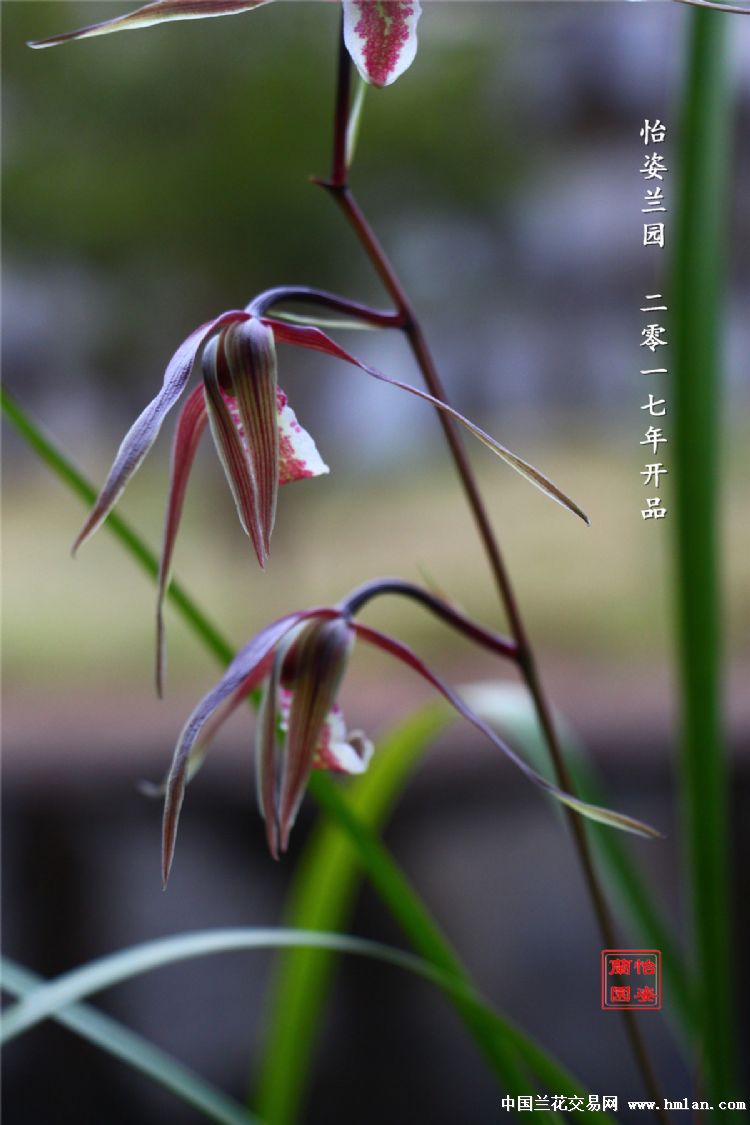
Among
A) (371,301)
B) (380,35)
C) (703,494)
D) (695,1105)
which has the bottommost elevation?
(695,1105)

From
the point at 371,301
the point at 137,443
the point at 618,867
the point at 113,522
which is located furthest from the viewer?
the point at 371,301

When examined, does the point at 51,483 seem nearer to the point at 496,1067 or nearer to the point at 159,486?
the point at 159,486

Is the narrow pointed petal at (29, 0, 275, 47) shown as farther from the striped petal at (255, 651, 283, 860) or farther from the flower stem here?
the striped petal at (255, 651, 283, 860)

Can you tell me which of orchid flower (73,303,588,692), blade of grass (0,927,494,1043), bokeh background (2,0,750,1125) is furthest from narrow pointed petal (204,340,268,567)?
bokeh background (2,0,750,1125)

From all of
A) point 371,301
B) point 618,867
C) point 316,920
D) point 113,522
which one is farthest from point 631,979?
point 371,301

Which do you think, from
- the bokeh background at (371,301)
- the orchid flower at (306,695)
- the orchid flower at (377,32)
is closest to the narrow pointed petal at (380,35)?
the orchid flower at (377,32)

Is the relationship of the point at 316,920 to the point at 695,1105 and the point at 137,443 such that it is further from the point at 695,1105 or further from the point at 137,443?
the point at 137,443

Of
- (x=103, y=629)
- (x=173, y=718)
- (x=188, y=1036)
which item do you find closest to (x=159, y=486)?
(x=103, y=629)

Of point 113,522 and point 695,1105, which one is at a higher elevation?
point 113,522
